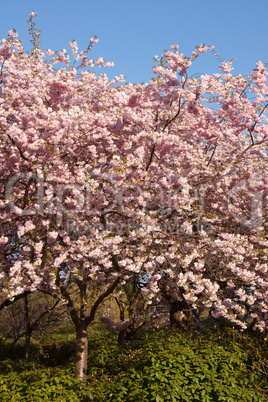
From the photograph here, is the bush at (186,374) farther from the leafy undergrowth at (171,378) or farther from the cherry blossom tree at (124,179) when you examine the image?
the cherry blossom tree at (124,179)

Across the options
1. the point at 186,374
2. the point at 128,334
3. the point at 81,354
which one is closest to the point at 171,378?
the point at 186,374

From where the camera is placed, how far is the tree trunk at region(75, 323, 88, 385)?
33.1 feet

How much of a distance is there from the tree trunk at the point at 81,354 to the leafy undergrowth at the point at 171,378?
499 millimetres

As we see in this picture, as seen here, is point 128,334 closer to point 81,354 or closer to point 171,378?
point 81,354

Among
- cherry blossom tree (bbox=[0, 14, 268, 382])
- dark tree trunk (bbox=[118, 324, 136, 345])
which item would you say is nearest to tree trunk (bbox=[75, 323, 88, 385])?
cherry blossom tree (bbox=[0, 14, 268, 382])

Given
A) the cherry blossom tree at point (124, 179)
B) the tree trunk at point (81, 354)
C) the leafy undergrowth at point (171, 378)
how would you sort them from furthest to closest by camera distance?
1. the tree trunk at point (81, 354)
2. the cherry blossom tree at point (124, 179)
3. the leafy undergrowth at point (171, 378)

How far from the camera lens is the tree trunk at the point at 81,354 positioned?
10.1m

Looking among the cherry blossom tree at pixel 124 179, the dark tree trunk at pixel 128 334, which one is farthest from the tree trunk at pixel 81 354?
the dark tree trunk at pixel 128 334

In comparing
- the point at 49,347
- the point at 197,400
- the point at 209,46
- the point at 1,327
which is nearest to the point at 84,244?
the point at 197,400

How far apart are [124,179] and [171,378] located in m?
4.48

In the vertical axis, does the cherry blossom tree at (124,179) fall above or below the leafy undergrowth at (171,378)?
above

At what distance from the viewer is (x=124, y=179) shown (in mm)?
9242

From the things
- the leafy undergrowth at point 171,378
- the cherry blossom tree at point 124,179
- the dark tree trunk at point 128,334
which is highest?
the cherry blossom tree at point 124,179

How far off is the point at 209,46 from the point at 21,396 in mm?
9297
